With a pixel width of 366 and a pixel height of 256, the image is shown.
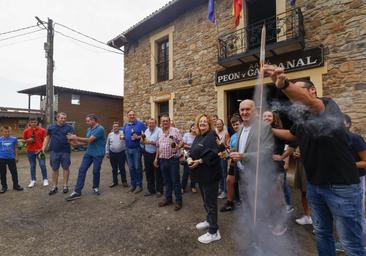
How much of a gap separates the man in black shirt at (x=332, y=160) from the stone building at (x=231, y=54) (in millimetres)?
1570

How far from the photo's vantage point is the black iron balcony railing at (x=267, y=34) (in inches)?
216

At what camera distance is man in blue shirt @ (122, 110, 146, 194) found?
4973mm

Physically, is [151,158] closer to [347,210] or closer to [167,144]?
[167,144]

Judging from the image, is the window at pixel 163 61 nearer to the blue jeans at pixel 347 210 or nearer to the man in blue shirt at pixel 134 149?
the man in blue shirt at pixel 134 149

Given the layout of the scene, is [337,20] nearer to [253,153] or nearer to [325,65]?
[325,65]

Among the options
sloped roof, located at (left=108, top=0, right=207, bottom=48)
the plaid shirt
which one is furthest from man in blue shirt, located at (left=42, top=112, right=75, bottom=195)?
sloped roof, located at (left=108, top=0, right=207, bottom=48)

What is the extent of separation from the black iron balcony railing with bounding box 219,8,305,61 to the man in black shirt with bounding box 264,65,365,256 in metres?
4.37

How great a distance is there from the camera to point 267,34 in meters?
6.27

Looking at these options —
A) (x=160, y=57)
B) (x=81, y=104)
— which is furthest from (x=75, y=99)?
(x=160, y=57)

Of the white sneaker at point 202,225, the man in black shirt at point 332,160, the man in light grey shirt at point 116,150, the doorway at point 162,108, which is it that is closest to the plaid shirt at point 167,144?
the white sneaker at point 202,225

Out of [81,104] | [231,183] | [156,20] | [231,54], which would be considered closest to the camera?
[231,183]

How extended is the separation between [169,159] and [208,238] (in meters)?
1.58

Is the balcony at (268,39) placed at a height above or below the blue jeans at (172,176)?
above

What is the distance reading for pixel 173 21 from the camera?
8750 mm
